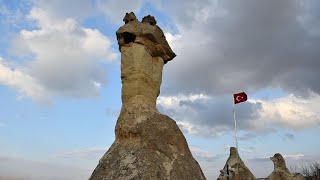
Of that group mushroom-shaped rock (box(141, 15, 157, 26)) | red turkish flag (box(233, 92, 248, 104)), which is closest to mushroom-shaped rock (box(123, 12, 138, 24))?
mushroom-shaped rock (box(141, 15, 157, 26))

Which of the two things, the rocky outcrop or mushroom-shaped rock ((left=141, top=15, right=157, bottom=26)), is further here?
the rocky outcrop

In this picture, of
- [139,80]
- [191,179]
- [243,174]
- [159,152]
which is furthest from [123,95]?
[243,174]

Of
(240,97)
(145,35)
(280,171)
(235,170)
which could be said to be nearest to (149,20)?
(145,35)

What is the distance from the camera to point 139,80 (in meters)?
13.3

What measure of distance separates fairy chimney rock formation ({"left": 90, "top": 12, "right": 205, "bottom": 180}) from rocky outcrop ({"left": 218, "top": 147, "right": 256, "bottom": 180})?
8.45m

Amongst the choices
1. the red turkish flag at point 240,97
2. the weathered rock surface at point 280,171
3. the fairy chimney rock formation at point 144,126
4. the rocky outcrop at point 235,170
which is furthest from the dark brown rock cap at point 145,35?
the weathered rock surface at point 280,171

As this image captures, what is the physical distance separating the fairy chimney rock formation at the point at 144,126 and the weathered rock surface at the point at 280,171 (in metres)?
11.4

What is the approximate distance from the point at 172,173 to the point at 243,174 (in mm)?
10680

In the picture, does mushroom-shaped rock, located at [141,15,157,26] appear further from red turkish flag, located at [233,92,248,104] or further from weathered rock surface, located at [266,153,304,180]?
weathered rock surface, located at [266,153,304,180]

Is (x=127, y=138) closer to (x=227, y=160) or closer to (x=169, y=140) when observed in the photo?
(x=169, y=140)

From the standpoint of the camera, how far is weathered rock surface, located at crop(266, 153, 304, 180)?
22562 mm

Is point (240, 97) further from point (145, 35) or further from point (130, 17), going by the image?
point (130, 17)

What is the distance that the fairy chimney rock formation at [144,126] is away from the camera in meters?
11.5

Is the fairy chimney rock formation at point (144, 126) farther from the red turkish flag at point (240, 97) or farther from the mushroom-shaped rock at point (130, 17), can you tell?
the red turkish flag at point (240, 97)
